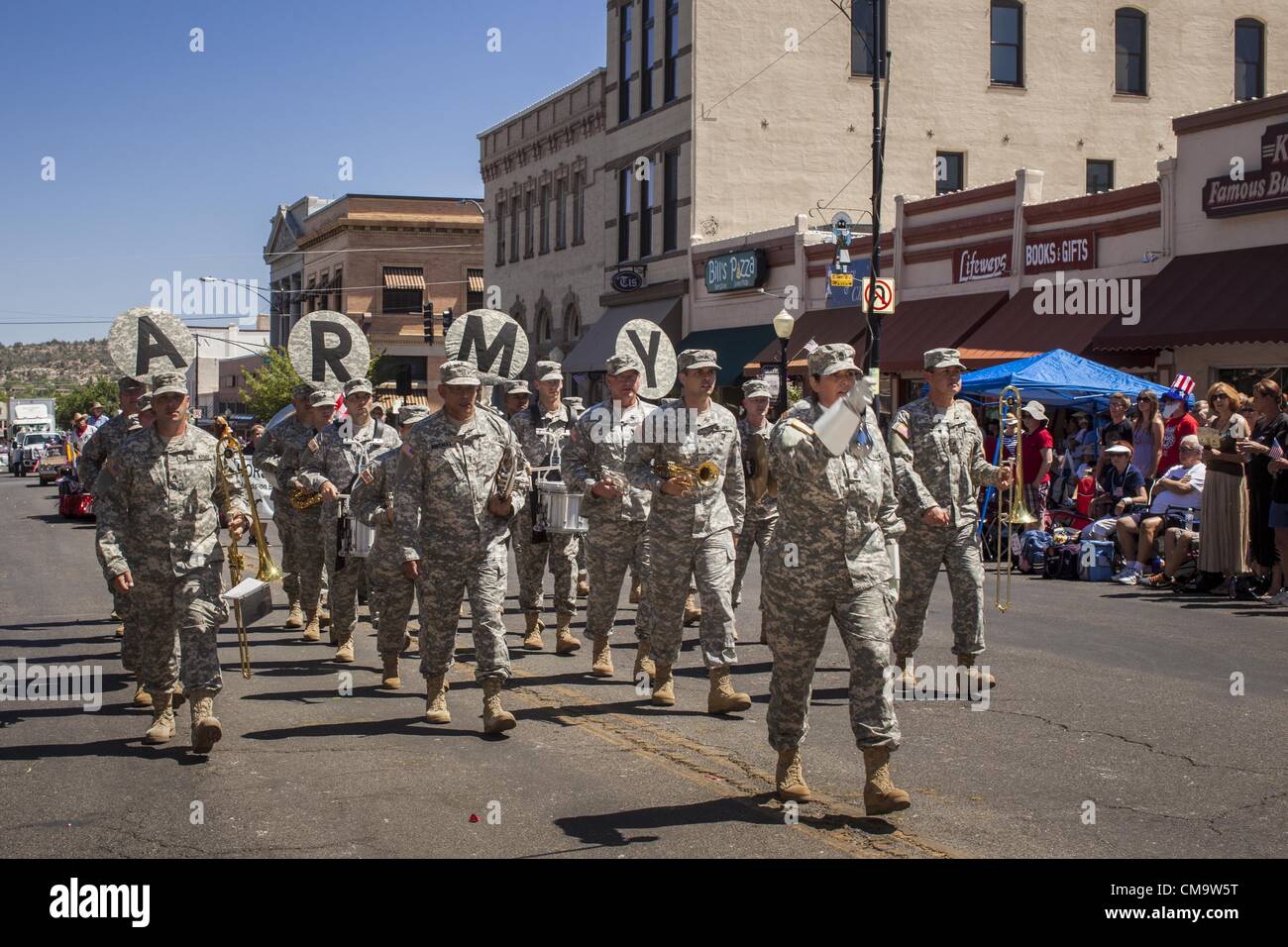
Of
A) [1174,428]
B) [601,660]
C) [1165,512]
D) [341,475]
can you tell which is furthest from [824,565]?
[1174,428]

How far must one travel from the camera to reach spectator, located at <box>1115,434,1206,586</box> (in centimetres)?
1630

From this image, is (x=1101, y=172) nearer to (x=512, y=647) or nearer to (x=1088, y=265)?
(x=1088, y=265)

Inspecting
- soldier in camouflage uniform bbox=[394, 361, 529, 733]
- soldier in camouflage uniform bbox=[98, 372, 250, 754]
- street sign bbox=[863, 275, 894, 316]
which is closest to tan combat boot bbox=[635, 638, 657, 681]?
soldier in camouflage uniform bbox=[394, 361, 529, 733]

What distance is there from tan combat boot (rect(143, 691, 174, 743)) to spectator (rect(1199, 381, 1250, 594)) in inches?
431

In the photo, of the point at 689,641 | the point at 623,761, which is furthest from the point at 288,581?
the point at 623,761

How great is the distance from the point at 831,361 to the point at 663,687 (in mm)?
3251

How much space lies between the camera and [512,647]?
1199 centimetres

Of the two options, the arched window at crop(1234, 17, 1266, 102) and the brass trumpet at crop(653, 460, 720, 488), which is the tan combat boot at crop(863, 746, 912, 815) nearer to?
the brass trumpet at crop(653, 460, 720, 488)

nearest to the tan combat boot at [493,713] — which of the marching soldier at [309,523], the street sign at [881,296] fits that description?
the marching soldier at [309,523]

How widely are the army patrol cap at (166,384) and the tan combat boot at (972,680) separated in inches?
205

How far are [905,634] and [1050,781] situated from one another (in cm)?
244

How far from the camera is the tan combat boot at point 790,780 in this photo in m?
6.80

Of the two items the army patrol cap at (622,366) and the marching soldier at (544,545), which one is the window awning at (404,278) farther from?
the army patrol cap at (622,366)

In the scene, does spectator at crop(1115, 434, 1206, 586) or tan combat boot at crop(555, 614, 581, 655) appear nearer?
tan combat boot at crop(555, 614, 581, 655)
